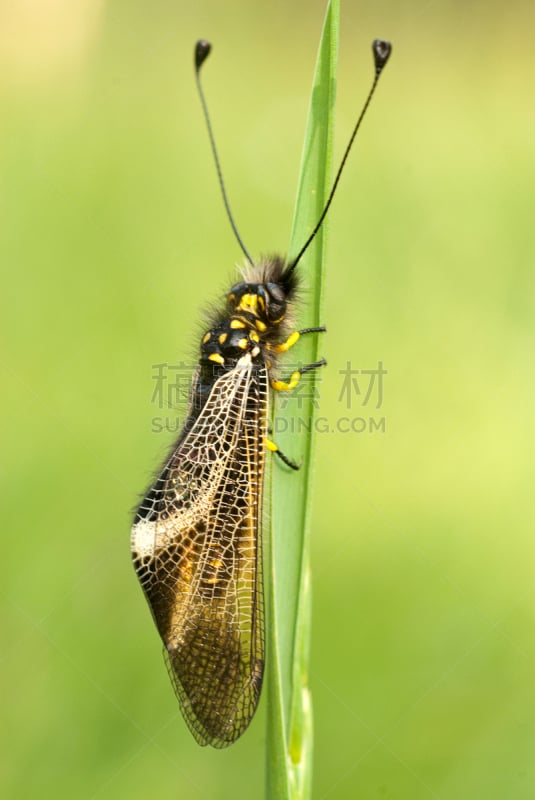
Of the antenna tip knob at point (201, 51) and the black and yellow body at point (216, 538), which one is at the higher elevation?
the antenna tip knob at point (201, 51)

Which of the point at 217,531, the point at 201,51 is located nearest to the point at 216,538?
the point at 217,531

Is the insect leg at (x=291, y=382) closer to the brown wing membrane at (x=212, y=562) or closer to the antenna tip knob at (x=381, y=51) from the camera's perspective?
the brown wing membrane at (x=212, y=562)

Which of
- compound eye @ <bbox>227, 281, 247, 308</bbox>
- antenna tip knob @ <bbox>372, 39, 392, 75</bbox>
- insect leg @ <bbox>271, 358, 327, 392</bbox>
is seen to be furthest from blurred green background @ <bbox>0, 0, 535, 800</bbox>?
antenna tip knob @ <bbox>372, 39, 392, 75</bbox>

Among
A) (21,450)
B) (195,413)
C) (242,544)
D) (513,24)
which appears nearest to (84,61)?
(513,24)

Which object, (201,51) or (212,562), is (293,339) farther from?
(201,51)

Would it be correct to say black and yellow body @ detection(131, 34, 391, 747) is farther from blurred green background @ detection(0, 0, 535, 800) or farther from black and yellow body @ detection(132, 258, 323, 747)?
blurred green background @ detection(0, 0, 535, 800)

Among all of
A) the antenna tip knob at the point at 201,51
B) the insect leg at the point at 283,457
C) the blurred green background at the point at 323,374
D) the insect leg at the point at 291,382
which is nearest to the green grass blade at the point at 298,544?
the insect leg at the point at 283,457
